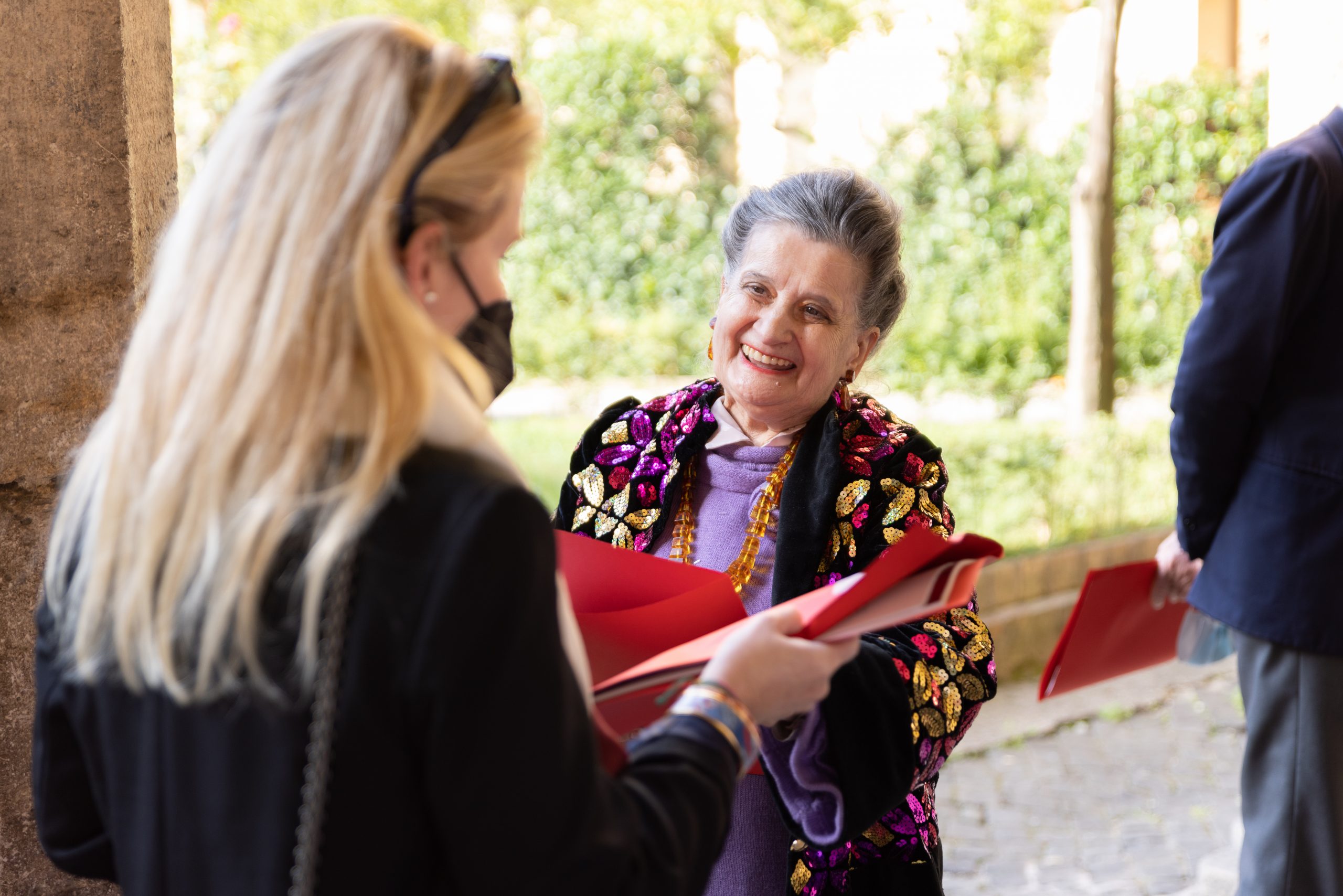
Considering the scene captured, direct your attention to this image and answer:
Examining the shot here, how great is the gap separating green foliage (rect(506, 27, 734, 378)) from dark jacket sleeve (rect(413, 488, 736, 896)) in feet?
29.8

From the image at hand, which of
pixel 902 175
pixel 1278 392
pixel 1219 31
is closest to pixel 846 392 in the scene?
pixel 1278 392

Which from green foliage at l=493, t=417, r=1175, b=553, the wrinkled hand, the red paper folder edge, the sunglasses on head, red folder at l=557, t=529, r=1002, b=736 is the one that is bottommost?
green foliage at l=493, t=417, r=1175, b=553

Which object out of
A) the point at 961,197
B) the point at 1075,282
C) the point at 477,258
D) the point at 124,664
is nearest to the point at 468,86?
the point at 477,258

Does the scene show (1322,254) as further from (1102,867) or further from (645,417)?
(1102,867)

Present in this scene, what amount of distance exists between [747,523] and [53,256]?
4.11ft

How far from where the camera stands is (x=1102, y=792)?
16.2 ft

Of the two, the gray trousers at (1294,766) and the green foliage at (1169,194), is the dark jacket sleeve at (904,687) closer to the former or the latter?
the gray trousers at (1294,766)

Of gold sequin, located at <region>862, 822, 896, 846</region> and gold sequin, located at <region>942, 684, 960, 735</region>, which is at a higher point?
gold sequin, located at <region>942, 684, 960, 735</region>

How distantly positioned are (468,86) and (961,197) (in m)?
8.94

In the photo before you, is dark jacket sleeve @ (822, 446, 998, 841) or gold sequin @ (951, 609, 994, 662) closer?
dark jacket sleeve @ (822, 446, 998, 841)

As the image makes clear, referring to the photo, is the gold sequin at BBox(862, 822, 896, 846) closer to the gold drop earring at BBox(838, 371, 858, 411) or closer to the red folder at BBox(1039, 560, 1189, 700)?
the red folder at BBox(1039, 560, 1189, 700)

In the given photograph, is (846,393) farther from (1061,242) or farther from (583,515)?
(1061,242)

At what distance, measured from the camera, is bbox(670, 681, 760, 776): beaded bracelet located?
1357 mm

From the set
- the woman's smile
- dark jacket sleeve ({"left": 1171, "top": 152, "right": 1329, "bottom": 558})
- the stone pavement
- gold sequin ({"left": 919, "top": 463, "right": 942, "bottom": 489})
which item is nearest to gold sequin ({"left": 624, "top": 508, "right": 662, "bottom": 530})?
the woman's smile
